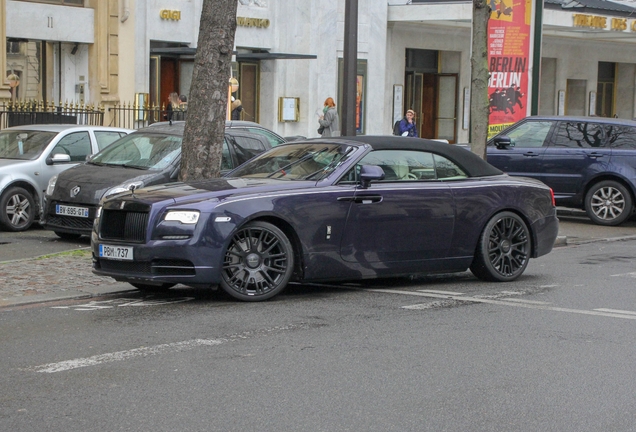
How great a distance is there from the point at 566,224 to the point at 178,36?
539 inches

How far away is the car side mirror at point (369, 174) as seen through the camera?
987cm

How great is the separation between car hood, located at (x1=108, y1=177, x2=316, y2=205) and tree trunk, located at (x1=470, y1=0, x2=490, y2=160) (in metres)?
7.54

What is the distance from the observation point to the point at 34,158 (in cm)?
1589

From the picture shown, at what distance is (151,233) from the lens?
30.3ft

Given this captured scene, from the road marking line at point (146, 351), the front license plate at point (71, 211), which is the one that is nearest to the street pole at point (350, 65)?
the front license plate at point (71, 211)

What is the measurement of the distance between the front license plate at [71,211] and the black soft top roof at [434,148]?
4551 millimetres

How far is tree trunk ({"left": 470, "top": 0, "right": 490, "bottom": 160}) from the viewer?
55.0 ft

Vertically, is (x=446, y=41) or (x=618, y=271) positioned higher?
(x=446, y=41)

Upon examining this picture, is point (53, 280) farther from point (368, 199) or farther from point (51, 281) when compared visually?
point (368, 199)

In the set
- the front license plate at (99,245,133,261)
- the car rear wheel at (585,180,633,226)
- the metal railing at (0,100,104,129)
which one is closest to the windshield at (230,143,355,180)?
the front license plate at (99,245,133,261)

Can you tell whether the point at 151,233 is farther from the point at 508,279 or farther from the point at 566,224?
the point at 566,224

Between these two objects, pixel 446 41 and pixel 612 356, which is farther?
pixel 446 41

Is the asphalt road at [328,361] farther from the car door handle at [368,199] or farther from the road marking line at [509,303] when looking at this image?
the car door handle at [368,199]

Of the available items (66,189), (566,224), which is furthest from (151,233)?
(566,224)
